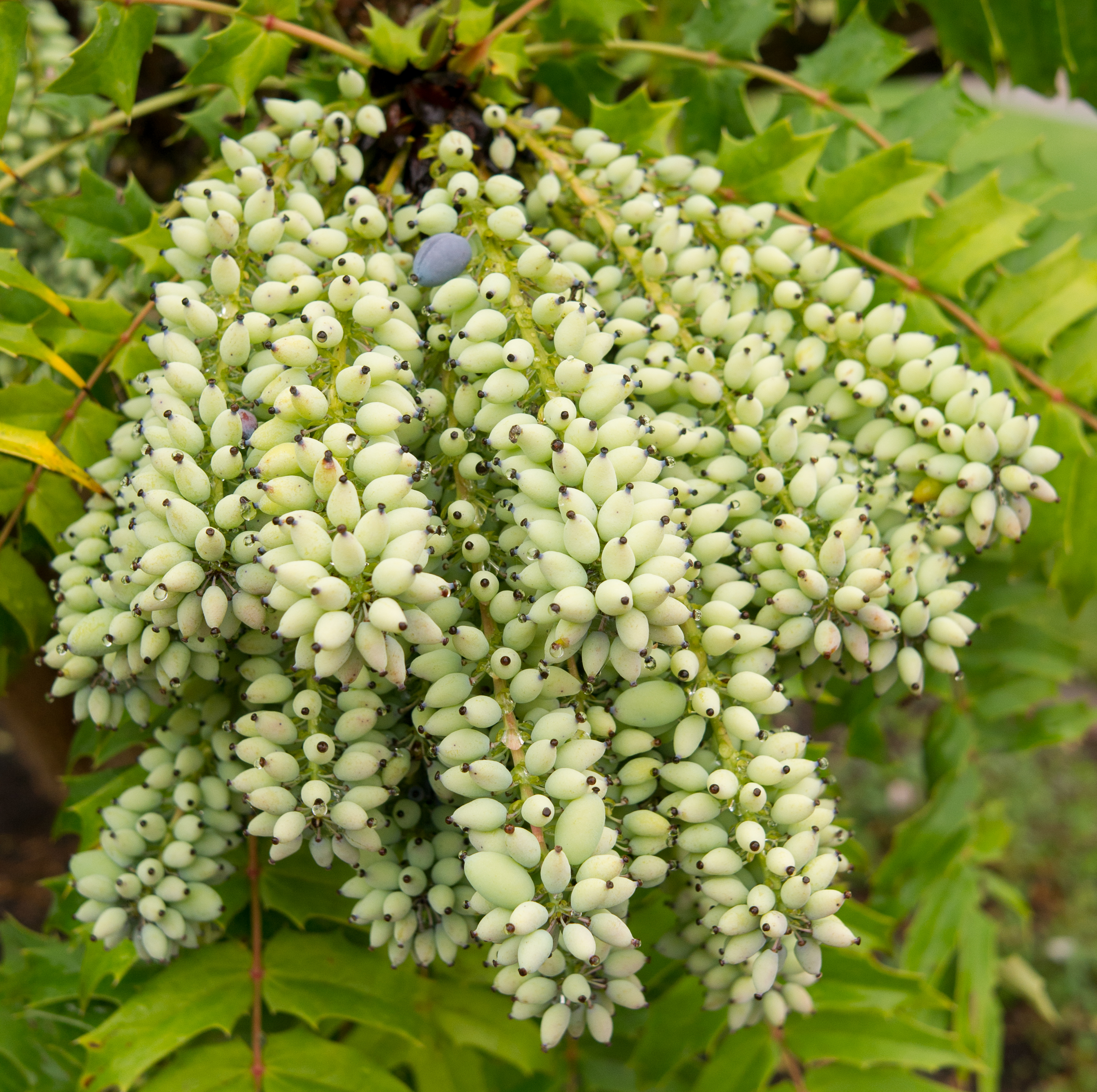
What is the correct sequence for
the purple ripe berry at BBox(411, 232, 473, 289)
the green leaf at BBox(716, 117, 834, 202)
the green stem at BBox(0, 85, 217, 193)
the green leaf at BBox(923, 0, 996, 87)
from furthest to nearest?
the green leaf at BBox(923, 0, 996, 87)
the green stem at BBox(0, 85, 217, 193)
the green leaf at BBox(716, 117, 834, 202)
the purple ripe berry at BBox(411, 232, 473, 289)

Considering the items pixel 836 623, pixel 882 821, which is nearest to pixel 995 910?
pixel 882 821

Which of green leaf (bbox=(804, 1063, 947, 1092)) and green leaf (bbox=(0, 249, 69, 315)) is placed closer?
green leaf (bbox=(0, 249, 69, 315))

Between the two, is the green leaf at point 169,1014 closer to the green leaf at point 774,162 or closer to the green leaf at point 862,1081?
the green leaf at point 862,1081

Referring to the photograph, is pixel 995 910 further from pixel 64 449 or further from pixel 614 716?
pixel 64 449

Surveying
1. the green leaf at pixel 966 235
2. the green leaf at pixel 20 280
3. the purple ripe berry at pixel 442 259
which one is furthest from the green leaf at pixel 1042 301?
the green leaf at pixel 20 280

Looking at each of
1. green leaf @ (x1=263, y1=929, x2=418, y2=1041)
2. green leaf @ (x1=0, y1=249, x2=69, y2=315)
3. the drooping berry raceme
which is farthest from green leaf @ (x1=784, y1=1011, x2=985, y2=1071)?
green leaf @ (x1=0, y1=249, x2=69, y2=315)

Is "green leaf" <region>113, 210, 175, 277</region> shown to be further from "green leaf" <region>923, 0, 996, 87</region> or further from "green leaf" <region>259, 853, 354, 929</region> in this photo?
"green leaf" <region>923, 0, 996, 87</region>
